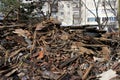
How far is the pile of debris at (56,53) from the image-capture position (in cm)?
768

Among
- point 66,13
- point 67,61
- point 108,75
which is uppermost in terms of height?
point 67,61

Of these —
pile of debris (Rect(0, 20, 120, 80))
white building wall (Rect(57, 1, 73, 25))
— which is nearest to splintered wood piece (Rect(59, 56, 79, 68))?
pile of debris (Rect(0, 20, 120, 80))

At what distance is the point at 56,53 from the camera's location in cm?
850

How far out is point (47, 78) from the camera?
24.7 ft

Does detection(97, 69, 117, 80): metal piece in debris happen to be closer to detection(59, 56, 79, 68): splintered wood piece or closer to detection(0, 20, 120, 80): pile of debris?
detection(0, 20, 120, 80): pile of debris

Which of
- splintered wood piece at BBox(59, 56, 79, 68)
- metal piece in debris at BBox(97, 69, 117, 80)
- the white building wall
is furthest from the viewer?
the white building wall

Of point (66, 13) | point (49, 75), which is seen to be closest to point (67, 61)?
point (49, 75)

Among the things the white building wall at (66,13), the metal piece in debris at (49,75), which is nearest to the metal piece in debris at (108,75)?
the metal piece in debris at (49,75)

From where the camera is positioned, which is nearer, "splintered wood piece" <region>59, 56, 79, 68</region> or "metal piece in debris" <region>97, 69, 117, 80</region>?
"metal piece in debris" <region>97, 69, 117, 80</region>

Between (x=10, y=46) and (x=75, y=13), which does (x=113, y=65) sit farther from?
(x=75, y=13)

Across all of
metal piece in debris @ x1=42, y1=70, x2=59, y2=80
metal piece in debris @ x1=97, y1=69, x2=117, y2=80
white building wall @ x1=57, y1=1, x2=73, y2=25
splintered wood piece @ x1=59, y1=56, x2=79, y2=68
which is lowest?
white building wall @ x1=57, y1=1, x2=73, y2=25

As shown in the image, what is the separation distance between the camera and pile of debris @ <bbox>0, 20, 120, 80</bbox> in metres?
7.68

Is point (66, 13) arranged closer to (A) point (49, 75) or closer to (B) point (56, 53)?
(B) point (56, 53)

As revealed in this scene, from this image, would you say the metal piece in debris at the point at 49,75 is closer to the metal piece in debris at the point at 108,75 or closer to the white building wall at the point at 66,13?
the metal piece in debris at the point at 108,75
